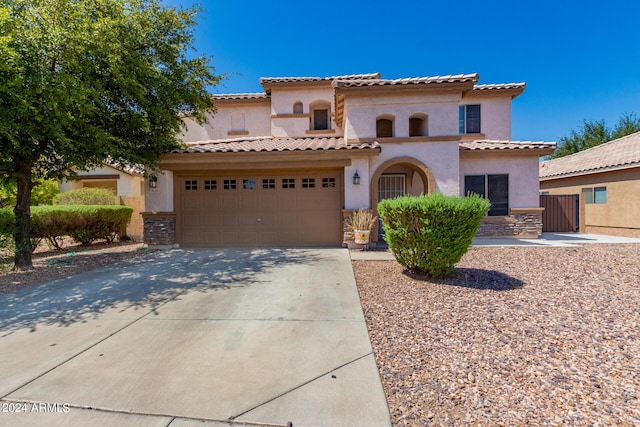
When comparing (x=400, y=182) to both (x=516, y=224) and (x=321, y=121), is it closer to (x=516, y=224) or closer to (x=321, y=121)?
(x=516, y=224)

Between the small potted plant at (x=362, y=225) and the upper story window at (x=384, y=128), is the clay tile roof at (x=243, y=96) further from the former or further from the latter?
the small potted plant at (x=362, y=225)

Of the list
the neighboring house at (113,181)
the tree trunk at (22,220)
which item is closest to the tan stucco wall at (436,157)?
A: the tree trunk at (22,220)

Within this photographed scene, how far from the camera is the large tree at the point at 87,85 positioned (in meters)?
6.11

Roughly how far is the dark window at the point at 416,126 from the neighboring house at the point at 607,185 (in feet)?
29.9

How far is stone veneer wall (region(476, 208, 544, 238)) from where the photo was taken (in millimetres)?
11711

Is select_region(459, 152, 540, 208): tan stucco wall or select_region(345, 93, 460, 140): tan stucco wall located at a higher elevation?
select_region(345, 93, 460, 140): tan stucco wall

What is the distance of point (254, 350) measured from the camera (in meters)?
3.54

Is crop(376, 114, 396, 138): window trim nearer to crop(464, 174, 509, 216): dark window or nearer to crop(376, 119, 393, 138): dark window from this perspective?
crop(376, 119, 393, 138): dark window

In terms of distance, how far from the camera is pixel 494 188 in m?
12.0

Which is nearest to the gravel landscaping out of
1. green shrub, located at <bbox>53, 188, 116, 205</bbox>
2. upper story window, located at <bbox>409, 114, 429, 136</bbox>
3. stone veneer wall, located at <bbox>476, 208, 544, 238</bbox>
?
stone veneer wall, located at <bbox>476, 208, 544, 238</bbox>

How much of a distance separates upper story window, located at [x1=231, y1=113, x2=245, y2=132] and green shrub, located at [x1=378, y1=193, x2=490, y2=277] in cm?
1377

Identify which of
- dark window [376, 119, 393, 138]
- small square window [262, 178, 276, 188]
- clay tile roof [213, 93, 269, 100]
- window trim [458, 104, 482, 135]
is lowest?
small square window [262, 178, 276, 188]

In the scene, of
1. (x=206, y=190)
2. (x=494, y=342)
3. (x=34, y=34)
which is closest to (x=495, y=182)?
(x=494, y=342)

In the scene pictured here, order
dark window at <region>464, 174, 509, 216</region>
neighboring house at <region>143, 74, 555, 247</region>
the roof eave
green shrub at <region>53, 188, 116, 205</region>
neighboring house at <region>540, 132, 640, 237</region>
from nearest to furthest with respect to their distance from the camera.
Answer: neighboring house at <region>143, 74, 555, 247</region> < dark window at <region>464, 174, 509, 216</region> < the roof eave < neighboring house at <region>540, 132, 640, 237</region> < green shrub at <region>53, 188, 116, 205</region>
